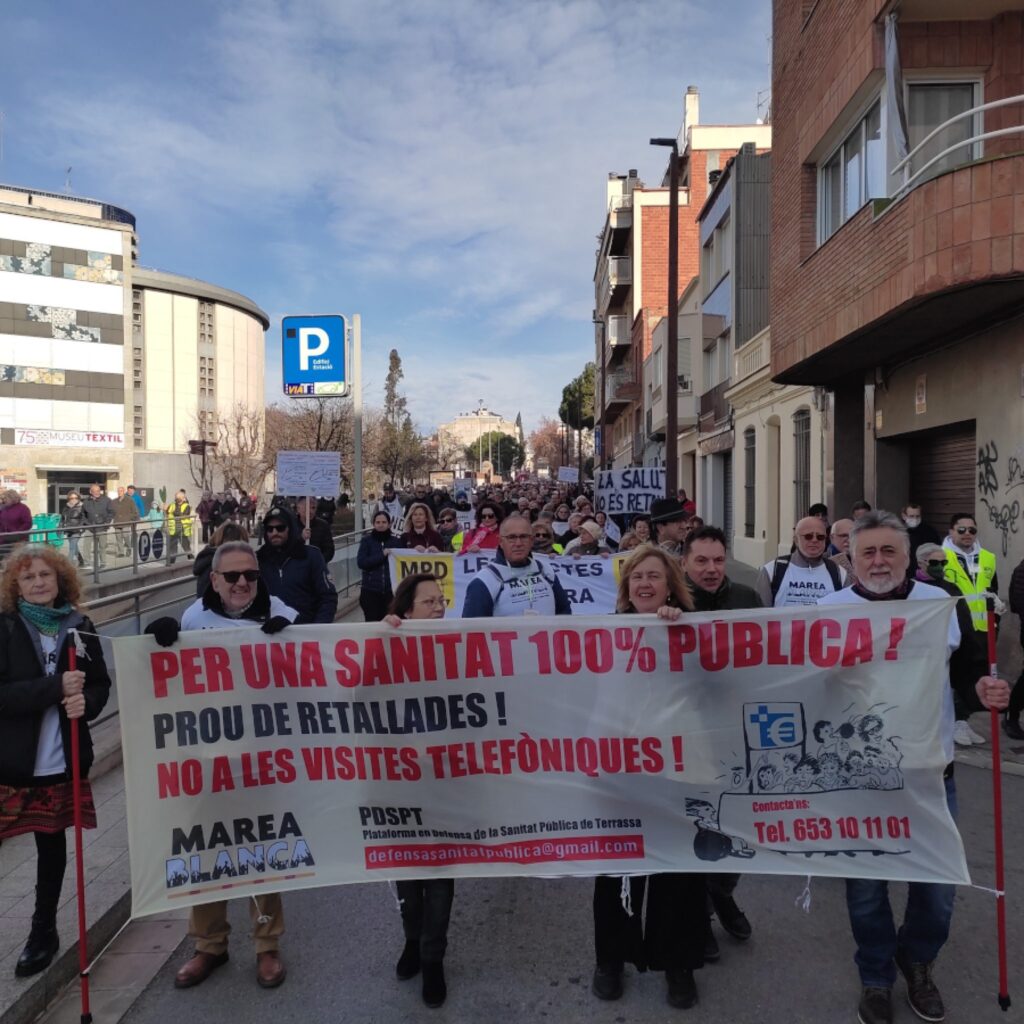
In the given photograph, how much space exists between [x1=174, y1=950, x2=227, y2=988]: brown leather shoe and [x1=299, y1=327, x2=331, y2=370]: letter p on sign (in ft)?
35.2

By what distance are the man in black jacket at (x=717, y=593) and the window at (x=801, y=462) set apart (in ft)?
42.9

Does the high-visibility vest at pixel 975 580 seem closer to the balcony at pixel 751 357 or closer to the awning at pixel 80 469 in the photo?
the balcony at pixel 751 357

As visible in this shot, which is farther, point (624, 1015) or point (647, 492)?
point (647, 492)

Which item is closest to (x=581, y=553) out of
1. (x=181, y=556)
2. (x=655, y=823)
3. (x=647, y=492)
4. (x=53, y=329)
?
(x=647, y=492)

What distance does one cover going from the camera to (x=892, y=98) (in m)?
9.64

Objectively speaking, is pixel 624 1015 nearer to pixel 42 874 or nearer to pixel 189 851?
pixel 189 851

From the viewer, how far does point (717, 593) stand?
13.1ft

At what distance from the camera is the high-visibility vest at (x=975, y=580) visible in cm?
676

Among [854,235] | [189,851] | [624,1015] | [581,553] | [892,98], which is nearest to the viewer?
[624,1015]

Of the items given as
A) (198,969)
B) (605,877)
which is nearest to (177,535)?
(198,969)

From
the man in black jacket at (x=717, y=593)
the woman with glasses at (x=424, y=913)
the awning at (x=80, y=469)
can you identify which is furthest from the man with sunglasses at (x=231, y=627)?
the awning at (x=80, y=469)

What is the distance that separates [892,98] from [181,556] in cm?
1677

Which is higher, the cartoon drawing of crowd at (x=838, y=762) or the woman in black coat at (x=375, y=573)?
the woman in black coat at (x=375, y=573)

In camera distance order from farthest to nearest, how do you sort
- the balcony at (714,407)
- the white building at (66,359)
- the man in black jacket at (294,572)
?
the white building at (66,359)
the balcony at (714,407)
the man in black jacket at (294,572)
